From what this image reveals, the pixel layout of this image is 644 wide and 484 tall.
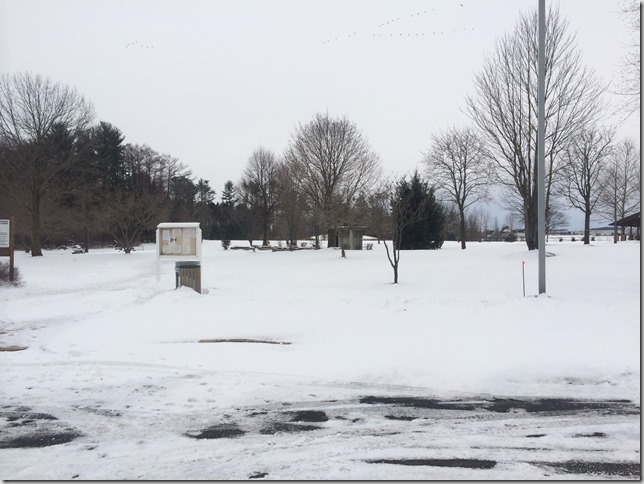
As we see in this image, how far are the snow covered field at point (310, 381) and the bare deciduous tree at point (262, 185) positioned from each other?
134 ft

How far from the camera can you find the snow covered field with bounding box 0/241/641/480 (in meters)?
3.69

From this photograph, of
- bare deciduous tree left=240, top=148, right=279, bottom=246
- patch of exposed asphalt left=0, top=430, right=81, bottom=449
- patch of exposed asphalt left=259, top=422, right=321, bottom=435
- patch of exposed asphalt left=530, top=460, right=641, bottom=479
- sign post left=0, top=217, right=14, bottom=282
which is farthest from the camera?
A: bare deciduous tree left=240, top=148, right=279, bottom=246

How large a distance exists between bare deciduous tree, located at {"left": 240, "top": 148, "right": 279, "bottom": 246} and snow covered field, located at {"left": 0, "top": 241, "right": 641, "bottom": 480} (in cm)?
4076

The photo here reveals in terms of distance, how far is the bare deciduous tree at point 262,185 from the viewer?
52.0 m

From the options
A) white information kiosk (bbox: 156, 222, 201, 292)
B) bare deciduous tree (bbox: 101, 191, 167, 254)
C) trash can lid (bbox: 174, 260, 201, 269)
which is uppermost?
bare deciduous tree (bbox: 101, 191, 167, 254)

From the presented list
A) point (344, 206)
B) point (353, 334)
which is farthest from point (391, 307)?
point (344, 206)

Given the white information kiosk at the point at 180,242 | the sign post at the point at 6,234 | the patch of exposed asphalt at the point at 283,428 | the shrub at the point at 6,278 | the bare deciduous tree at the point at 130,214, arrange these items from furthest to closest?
the bare deciduous tree at the point at 130,214
the sign post at the point at 6,234
the shrub at the point at 6,278
the white information kiosk at the point at 180,242
the patch of exposed asphalt at the point at 283,428

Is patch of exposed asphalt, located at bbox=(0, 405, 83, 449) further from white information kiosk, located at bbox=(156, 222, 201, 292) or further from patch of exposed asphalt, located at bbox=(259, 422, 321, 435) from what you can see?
white information kiosk, located at bbox=(156, 222, 201, 292)

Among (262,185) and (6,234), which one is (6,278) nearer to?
(6,234)

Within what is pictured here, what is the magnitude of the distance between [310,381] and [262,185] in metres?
49.0

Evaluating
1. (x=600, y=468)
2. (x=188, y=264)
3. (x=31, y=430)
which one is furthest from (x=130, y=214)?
(x=600, y=468)

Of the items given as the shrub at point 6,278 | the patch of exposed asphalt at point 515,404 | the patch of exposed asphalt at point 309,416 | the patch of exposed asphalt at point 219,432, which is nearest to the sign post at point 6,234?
the shrub at point 6,278

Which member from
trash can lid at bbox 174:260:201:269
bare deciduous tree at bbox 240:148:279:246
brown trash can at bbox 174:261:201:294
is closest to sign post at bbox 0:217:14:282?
trash can lid at bbox 174:260:201:269

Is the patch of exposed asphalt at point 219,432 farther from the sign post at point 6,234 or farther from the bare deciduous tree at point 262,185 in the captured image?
the bare deciduous tree at point 262,185
